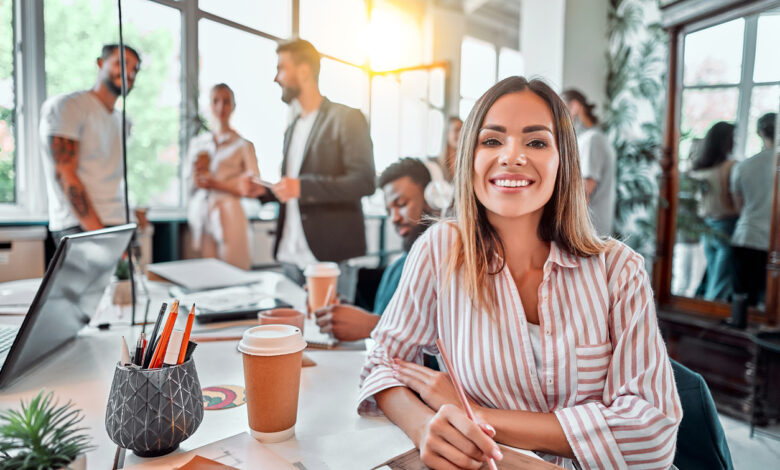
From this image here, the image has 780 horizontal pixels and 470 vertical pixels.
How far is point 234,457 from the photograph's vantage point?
23.7 inches

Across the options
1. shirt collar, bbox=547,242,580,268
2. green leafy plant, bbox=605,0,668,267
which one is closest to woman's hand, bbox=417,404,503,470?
shirt collar, bbox=547,242,580,268

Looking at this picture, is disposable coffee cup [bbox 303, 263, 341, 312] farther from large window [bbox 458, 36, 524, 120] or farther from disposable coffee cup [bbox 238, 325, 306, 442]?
large window [bbox 458, 36, 524, 120]

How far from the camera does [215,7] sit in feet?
5.86

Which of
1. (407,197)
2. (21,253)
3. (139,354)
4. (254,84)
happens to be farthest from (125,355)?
(21,253)

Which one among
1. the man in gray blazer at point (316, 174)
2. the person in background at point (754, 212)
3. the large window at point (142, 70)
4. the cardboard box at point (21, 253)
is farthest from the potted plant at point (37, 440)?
the person in background at point (754, 212)

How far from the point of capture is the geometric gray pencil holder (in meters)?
0.59

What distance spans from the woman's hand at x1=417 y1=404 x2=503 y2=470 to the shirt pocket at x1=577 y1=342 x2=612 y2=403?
0.27 meters

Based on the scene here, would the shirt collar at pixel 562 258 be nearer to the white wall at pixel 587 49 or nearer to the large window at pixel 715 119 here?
the large window at pixel 715 119

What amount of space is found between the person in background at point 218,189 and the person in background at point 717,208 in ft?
7.81

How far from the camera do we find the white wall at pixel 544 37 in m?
3.78

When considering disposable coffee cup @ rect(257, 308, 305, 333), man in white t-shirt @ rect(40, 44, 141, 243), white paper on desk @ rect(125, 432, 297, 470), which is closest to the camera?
white paper on desk @ rect(125, 432, 297, 470)

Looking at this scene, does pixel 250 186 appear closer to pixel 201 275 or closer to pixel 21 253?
pixel 201 275

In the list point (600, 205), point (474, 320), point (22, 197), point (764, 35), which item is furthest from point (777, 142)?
point (22, 197)

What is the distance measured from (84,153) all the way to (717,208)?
3.02m
